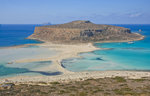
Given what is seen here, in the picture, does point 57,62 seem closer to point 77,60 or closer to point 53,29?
point 77,60

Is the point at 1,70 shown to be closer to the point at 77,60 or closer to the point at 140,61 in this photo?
the point at 77,60

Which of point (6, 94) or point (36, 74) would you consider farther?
point (36, 74)

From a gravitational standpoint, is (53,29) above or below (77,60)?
above

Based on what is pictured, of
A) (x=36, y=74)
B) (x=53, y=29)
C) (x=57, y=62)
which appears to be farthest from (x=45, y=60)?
(x=53, y=29)

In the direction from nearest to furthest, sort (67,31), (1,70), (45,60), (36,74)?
(36,74), (1,70), (45,60), (67,31)

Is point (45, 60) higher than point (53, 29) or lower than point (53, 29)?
lower

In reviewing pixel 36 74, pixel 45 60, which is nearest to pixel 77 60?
pixel 45 60

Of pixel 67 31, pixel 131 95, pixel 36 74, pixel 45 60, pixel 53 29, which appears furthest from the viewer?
pixel 53 29

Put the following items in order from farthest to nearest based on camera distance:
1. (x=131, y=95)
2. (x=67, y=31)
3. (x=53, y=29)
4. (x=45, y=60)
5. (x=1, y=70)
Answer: (x=53, y=29) < (x=67, y=31) < (x=45, y=60) < (x=1, y=70) < (x=131, y=95)

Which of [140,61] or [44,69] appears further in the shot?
[140,61]
